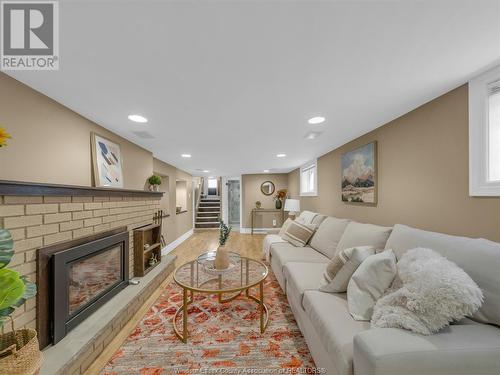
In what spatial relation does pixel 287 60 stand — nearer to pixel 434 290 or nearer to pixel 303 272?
pixel 434 290

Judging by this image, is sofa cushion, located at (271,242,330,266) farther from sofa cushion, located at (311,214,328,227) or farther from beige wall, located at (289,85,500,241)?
beige wall, located at (289,85,500,241)

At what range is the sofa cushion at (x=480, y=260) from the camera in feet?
3.23

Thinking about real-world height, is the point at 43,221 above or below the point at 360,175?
below

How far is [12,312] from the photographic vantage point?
3.12 ft

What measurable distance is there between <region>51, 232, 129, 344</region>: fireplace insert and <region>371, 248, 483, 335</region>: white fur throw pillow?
2.17m

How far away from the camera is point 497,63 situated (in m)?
1.23

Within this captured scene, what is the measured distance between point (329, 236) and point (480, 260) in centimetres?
164

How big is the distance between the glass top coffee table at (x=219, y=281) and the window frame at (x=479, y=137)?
1809 mm

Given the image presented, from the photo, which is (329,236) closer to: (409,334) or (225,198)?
(409,334)

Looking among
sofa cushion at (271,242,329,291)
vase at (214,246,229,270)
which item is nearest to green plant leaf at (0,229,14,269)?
vase at (214,246,229,270)

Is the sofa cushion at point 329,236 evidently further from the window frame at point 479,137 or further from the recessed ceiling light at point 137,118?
the recessed ceiling light at point 137,118

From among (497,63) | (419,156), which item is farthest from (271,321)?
(497,63)

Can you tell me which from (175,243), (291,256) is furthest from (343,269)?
(175,243)

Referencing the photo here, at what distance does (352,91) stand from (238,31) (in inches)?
39.7
